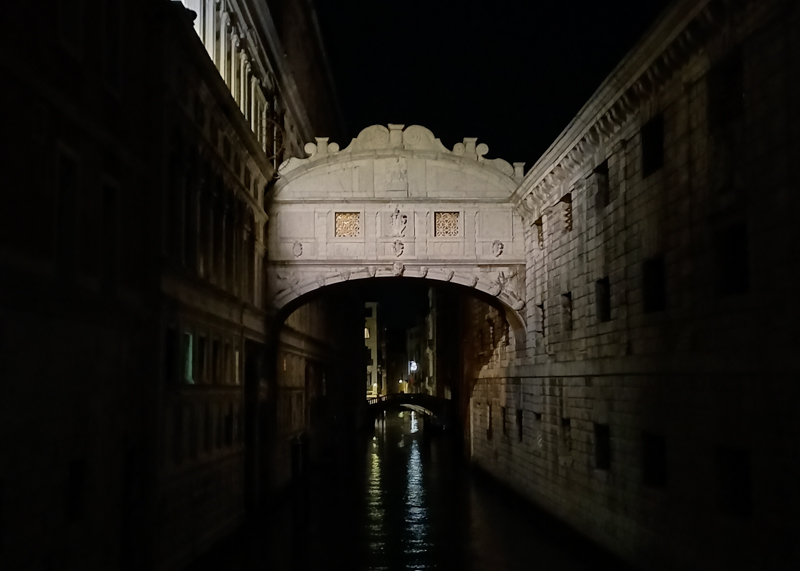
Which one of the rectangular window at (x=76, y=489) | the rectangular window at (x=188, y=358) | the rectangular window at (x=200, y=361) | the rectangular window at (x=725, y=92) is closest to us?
the rectangular window at (x=76, y=489)

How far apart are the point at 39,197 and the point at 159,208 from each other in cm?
372

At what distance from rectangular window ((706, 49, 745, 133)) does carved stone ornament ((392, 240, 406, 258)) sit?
1080 centimetres

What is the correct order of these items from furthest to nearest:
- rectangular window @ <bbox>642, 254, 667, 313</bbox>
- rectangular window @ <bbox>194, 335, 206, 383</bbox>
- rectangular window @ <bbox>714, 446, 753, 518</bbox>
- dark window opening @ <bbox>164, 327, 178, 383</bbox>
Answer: rectangular window @ <bbox>194, 335, 206, 383</bbox>
rectangular window @ <bbox>642, 254, 667, 313</bbox>
dark window opening @ <bbox>164, 327, 178, 383</bbox>
rectangular window @ <bbox>714, 446, 753, 518</bbox>

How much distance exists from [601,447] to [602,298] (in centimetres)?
262

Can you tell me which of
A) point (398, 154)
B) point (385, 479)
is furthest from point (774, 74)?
point (385, 479)

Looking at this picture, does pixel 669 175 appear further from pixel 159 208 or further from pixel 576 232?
pixel 159 208

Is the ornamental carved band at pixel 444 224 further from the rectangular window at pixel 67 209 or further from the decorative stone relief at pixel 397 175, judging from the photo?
the rectangular window at pixel 67 209

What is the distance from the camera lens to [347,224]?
20688 millimetres

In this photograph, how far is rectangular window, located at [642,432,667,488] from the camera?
12438mm

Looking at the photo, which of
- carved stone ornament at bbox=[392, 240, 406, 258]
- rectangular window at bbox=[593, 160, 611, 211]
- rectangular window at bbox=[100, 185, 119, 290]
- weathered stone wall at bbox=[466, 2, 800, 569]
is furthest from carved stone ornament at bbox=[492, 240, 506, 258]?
rectangular window at bbox=[100, 185, 119, 290]

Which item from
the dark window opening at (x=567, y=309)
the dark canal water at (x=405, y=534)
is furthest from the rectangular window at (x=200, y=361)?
the dark window opening at (x=567, y=309)

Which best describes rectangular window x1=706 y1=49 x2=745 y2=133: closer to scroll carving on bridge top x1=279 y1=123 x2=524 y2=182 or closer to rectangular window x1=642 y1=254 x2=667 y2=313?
rectangular window x1=642 y1=254 x2=667 y2=313

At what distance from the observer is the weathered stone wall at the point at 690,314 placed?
8828 millimetres

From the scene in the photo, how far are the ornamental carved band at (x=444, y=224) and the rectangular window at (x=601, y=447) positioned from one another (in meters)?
7.23
